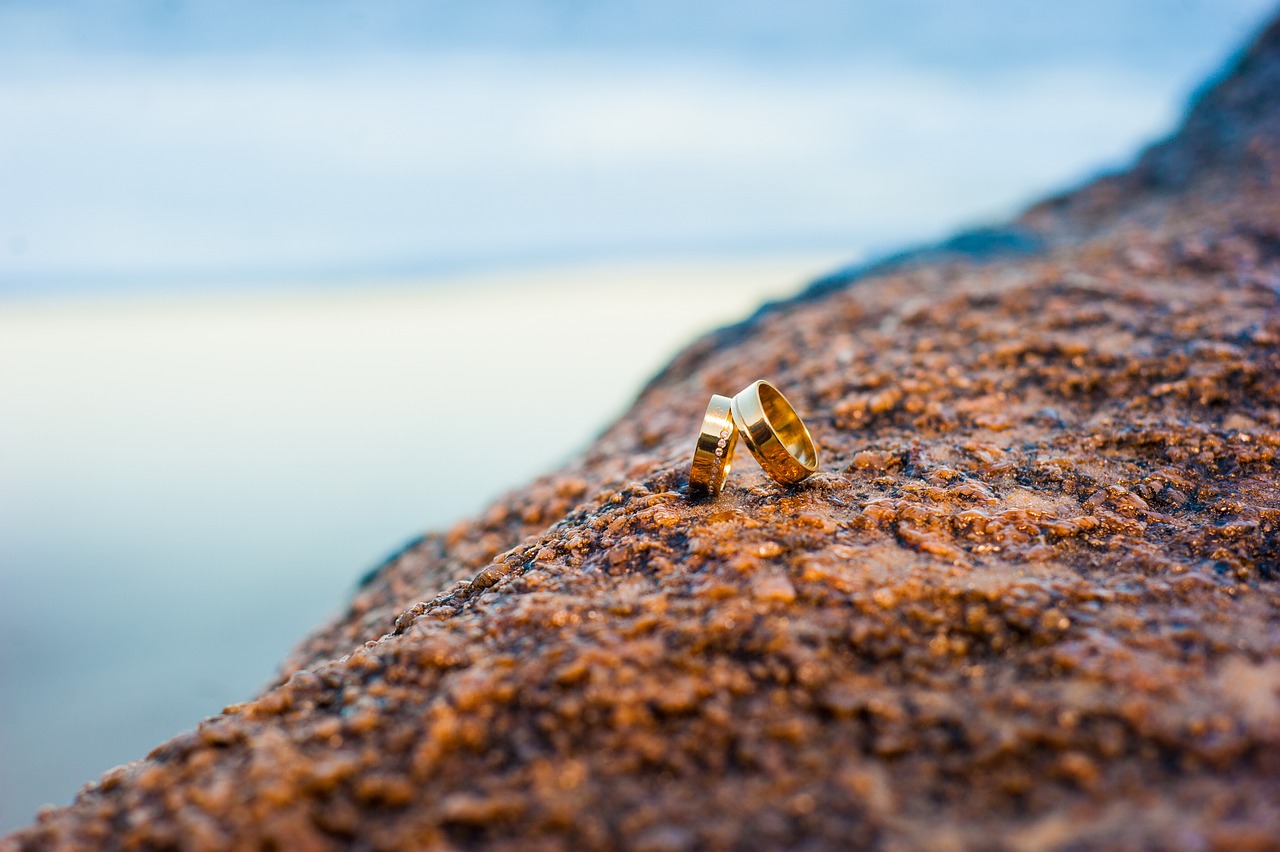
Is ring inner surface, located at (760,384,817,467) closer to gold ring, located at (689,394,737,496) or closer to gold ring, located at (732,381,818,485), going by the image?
gold ring, located at (732,381,818,485)

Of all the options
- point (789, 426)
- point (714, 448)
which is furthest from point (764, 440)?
point (789, 426)

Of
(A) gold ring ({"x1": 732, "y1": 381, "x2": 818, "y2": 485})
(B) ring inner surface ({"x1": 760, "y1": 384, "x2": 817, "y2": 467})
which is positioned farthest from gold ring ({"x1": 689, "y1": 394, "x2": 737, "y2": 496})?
(B) ring inner surface ({"x1": 760, "y1": 384, "x2": 817, "y2": 467})

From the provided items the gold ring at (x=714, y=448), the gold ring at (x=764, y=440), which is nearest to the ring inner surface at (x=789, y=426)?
the gold ring at (x=764, y=440)

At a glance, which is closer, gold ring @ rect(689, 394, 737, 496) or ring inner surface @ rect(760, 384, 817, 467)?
gold ring @ rect(689, 394, 737, 496)

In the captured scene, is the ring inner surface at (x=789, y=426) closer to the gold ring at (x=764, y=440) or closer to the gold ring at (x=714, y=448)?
the gold ring at (x=764, y=440)

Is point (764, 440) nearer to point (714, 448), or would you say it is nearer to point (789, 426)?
point (714, 448)

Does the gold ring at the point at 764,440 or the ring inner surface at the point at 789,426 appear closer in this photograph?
the gold ring at the point at 764,440
